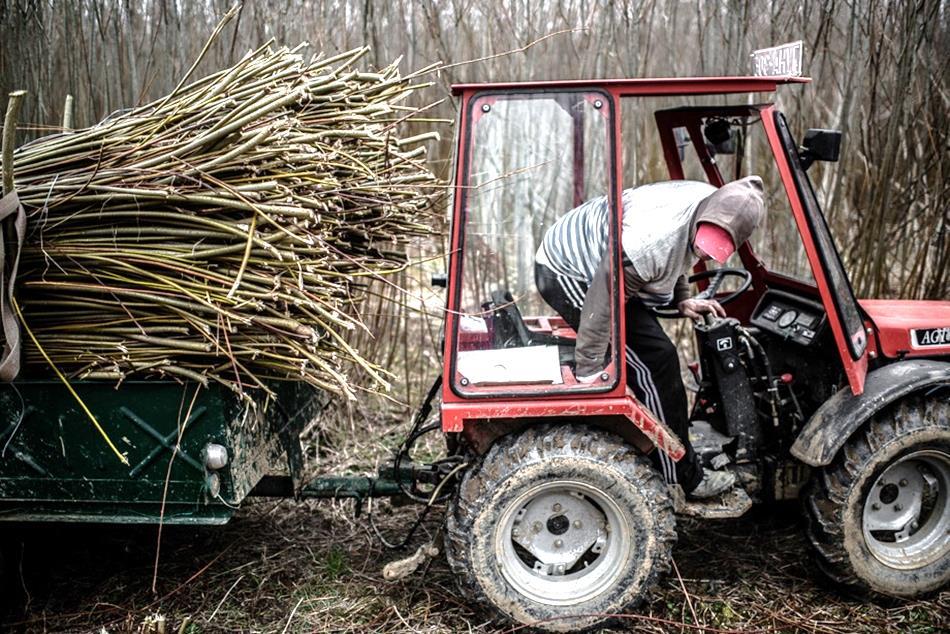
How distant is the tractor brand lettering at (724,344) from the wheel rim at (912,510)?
2.64 feet

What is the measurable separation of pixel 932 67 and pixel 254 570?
15.6 feet

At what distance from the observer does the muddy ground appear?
3.25 m

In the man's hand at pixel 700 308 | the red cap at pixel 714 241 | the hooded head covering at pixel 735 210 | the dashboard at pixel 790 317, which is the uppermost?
the hooded head covering at pixel 735 210

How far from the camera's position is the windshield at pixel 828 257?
3.08m

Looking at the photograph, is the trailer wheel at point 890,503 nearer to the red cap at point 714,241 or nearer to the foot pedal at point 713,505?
the foot pedal at point 713,505

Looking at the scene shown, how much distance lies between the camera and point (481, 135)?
3086 mm

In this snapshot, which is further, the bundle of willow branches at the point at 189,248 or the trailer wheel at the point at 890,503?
the trailer wheel at the point at 890,503

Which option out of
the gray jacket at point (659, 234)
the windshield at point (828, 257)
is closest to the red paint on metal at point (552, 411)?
the gray jacket at point (659, 234)

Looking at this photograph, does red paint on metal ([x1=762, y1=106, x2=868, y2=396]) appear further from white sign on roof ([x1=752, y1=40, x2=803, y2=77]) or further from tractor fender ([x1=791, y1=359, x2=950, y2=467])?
white sign on roof ([x1=752, y1=40, x2=803, y2=77])

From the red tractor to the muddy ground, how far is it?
0.74 feet

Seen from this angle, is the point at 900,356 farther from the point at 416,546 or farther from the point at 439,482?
the point at 416,546

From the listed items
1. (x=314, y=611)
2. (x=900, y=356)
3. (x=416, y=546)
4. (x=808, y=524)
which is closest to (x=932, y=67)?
(x=900, y=356)

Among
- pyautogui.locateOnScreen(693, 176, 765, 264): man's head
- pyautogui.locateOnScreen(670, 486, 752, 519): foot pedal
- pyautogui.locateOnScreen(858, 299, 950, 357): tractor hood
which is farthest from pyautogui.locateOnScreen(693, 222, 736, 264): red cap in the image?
pyautogui.locateOnScreen(670, 486, 752, 519): foot pedal

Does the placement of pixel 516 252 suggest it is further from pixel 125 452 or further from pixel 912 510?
pixel 912 510
